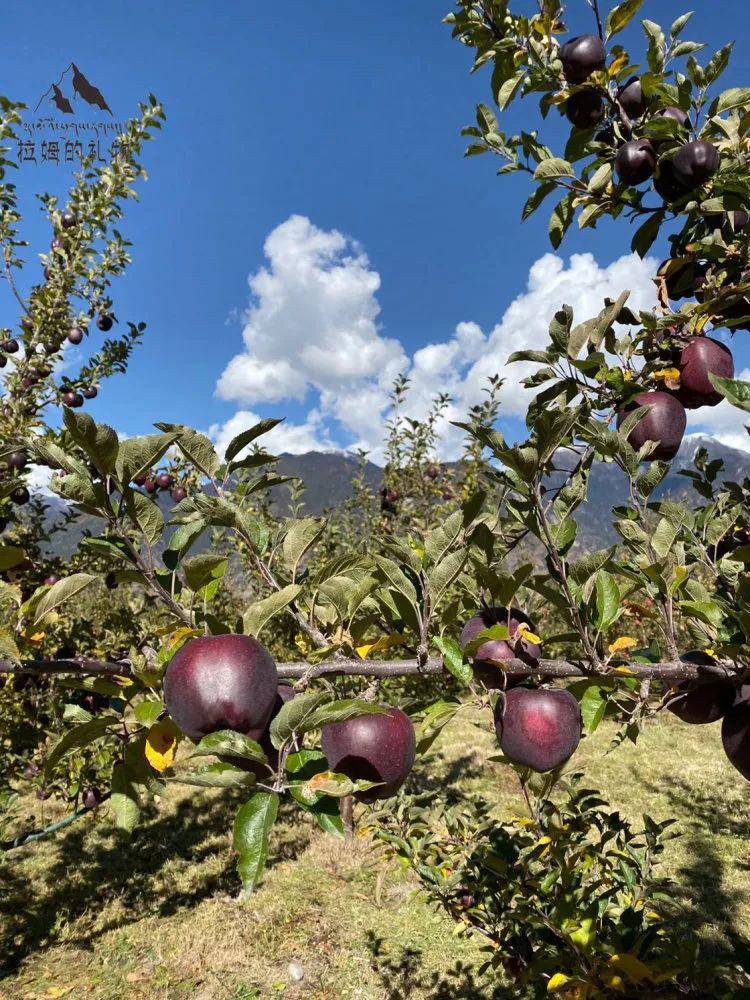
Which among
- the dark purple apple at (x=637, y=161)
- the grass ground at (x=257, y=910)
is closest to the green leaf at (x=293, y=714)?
the dark purple apple at (x=637, y=161)

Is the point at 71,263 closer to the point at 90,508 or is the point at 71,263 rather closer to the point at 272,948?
the point at 90,508

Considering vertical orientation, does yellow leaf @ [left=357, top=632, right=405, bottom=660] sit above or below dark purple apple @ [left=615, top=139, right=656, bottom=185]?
below

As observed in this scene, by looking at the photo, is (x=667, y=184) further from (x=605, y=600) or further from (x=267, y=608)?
(x=267, y=608)

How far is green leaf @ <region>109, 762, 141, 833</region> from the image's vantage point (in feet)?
3.68

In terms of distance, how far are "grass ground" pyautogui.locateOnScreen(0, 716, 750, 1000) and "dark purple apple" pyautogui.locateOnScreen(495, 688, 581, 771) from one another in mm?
1900

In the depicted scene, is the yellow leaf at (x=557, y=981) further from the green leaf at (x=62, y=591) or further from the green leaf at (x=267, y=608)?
the green leaf at (x=62, y=591)

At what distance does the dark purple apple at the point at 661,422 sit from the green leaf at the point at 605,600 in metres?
0.41

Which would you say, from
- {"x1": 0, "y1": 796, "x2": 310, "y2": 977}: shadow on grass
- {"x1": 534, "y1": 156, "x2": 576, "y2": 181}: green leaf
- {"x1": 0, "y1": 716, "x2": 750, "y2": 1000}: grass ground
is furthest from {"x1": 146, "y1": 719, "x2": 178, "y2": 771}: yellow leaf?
{"x1": 0, "y1": 796, "x2": 310, "y2": 977}: shadow on grass

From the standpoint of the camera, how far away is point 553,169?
1.82 metres

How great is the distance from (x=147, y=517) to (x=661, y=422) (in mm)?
1238

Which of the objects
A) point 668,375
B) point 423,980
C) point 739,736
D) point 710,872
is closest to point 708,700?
point 739,736

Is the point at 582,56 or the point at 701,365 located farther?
the point at 582,56

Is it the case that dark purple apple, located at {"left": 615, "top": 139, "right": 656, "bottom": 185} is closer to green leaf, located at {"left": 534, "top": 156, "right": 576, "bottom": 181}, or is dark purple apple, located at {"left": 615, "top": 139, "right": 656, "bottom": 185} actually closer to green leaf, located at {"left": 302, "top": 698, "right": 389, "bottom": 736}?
green leaf, located at {"left": 534, "top": 156, "right": 576, "bottom": 181}

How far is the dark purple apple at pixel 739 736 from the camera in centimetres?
131
